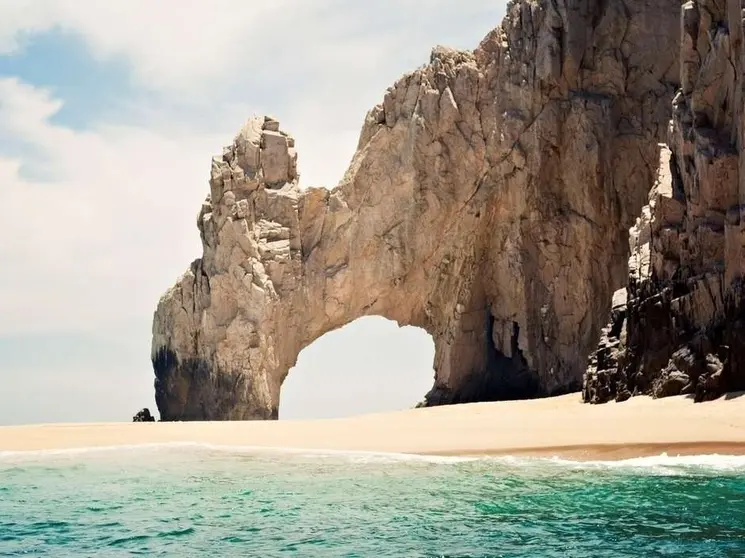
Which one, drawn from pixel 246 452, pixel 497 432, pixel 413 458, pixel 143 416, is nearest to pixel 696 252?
pixel 497 432

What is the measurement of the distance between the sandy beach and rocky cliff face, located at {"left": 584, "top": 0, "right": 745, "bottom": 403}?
36.1 inches

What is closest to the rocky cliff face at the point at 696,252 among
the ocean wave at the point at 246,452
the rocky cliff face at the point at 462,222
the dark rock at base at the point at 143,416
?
the ocean wave at the point at 246,452

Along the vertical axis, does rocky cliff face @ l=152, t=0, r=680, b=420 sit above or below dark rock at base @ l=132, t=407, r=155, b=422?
above

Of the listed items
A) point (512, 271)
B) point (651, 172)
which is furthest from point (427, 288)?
point (651, 172)

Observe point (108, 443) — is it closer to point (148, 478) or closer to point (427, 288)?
point (148, 478)

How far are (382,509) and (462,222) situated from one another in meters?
25.6

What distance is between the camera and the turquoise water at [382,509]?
931 cm

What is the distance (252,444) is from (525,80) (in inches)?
792

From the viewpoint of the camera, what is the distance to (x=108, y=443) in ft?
69.3

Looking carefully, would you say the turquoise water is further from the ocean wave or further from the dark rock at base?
the dark rock at base

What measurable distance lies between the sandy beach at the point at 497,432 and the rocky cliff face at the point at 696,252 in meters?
0.92

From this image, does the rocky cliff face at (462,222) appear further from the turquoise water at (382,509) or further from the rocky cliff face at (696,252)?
the turquoise water at (382,509)

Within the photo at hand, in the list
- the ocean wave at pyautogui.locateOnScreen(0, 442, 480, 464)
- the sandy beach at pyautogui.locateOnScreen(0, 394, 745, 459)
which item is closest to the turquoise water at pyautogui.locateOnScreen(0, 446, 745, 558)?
the ocean wave at pyautogui.locateOnScreen(0, 442, 480, 464)

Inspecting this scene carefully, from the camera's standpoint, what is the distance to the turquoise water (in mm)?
9312
